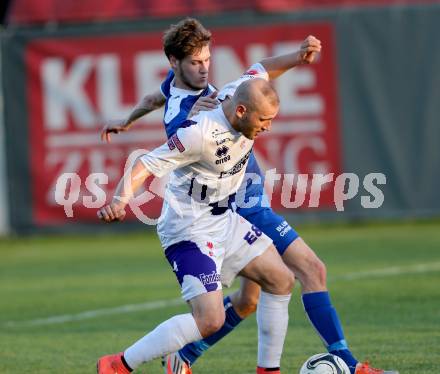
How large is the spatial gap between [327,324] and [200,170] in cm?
120

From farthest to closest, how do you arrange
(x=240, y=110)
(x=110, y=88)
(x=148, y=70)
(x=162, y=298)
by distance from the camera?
(x=110, y=88)
(x=148, y=70)
(x=162, y=298)
(x=240, y=110)

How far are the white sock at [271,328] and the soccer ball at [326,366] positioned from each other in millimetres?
173

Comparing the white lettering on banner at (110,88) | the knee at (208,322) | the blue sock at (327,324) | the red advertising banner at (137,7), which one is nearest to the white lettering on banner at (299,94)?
the red advertising banner at (137,7)

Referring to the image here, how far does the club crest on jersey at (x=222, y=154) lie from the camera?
5773mm

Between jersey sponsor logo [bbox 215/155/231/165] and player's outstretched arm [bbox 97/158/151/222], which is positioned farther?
jersey sponsor logo [bbox 215/155/231/165]

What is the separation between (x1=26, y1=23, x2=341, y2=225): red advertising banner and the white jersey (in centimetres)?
845

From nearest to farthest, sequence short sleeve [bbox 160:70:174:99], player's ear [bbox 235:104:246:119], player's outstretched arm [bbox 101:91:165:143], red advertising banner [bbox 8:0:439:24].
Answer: player's ear [bbox 235:104:246:119] < short sleeve [bbox 160:70:174:99] < player's outstretched arm [bbox 101:91:165:143] < red advertising banner [bbox 8:0:439:24]

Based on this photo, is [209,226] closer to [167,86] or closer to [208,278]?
[208,278]

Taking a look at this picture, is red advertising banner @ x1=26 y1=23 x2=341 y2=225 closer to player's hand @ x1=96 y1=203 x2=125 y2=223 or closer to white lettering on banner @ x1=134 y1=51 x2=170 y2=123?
white lettering on banner @ x1=134 y1=51 x2=170 y2=123

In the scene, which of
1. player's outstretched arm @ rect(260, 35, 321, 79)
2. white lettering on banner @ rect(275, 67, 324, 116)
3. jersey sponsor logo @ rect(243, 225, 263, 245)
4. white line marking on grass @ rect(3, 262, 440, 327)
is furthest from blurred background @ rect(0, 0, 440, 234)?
jersey sponsor logo @ rect(243, 225, 263, 245)

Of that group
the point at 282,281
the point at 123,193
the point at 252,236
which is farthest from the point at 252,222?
the point at 123,193

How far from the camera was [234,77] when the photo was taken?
48.3ft

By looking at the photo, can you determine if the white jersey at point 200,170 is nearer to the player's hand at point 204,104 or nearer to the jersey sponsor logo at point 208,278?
the player's hand at point 204,104

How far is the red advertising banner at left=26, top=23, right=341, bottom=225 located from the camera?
14758 mm
